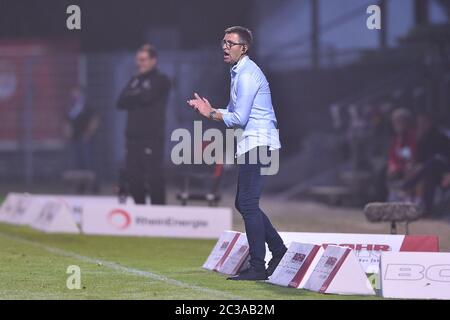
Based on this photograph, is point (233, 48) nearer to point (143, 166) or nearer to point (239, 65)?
point (239, 65)

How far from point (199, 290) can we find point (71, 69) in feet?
69.0

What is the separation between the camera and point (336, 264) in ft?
35.2

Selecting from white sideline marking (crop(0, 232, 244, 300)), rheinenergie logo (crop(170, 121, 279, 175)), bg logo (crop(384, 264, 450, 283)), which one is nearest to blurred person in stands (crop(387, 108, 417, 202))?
rheinenergie logo (crop(170, 121, 279, 175))

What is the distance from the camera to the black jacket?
18.1 m

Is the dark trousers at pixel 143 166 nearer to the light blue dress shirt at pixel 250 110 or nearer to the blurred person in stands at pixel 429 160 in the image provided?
the blurred person in stands at pixel 429 160

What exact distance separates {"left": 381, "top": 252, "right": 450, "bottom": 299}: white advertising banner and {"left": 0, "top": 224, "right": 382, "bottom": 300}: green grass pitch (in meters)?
0.30

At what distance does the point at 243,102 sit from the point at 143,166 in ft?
23.4

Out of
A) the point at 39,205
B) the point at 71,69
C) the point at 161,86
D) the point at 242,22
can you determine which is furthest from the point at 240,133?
the point at 71,69

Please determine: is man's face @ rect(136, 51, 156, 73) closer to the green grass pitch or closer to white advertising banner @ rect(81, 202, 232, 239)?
white advertising banner @ rect(81, 202, 232, 239)

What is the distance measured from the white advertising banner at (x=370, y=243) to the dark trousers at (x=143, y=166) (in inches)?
233

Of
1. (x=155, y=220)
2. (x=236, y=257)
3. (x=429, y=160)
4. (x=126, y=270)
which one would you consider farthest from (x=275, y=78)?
(x=236, y=257)

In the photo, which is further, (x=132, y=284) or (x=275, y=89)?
(x=275, y=89)

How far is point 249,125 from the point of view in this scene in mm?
11492

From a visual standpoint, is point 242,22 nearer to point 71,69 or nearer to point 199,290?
point 71,69
